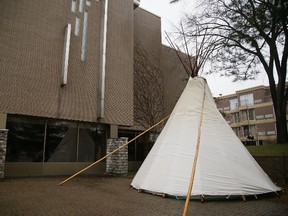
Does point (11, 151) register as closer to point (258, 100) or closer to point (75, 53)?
point (75, 53)

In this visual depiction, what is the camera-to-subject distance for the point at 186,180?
5.93m

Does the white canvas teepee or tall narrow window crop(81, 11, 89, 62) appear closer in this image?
the white canvas teepee

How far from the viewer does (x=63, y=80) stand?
1125 centimetres

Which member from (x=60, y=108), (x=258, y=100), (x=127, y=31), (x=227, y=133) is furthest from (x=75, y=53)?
(x=258, y=100)

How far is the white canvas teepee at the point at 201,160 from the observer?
5.87 meters

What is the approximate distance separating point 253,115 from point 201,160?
37.9 m

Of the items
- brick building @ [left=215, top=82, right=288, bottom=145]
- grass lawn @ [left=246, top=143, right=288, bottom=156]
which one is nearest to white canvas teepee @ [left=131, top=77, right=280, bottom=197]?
grass lawn @ [left=246, top=143, right=288, bottom=156]

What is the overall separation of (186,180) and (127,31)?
431 inches

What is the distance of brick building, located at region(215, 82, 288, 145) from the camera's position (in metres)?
37.6

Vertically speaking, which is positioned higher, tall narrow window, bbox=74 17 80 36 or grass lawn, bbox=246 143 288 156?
tall narrow window, bbox=74 17 80 36

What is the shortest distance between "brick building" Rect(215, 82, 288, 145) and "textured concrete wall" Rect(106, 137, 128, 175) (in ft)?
88.4

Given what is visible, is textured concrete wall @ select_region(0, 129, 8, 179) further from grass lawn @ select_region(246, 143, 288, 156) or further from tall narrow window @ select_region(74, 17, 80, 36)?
grass lawn @ select_region(246, 143, 288, 156)

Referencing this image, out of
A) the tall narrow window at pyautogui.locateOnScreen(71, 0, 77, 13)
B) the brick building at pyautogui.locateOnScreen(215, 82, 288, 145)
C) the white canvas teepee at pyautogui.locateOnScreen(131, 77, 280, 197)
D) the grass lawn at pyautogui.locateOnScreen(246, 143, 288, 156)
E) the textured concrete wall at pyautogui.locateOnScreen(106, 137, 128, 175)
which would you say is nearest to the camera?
the white canvas teepee at pyautogui.locateOnScreen(131, 77, 280, 197)

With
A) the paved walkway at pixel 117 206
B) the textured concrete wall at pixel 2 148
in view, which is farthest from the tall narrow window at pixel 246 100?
the textured concrete wall at pixel 2 148
